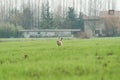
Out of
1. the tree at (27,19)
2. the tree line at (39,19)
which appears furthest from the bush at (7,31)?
the tree at (27,19)

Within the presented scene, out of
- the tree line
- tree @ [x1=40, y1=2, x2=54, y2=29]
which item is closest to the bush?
the tree line

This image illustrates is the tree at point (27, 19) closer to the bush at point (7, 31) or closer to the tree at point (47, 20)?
the tree at point (47, 20)

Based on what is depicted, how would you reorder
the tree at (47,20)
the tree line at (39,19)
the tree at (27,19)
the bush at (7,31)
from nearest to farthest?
1. the bush at (7,31)
2. the tree line at (39,19)
3. the tree at (47,20)
4. the tree at (27,19)

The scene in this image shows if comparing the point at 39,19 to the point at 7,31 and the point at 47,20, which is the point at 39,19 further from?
the point at 7,31

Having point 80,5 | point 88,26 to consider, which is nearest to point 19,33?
point 88,26

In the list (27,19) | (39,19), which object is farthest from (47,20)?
(39,19)

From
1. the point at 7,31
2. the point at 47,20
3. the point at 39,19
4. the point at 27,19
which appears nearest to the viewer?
the point at 7,31

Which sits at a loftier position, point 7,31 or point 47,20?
point 47,20

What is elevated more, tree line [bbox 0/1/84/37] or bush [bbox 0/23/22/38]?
tree line [bbox 0/1/84/37]

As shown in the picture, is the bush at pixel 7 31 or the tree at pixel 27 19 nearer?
the bush at pixel 7 31

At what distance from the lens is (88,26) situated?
93750 millimetres

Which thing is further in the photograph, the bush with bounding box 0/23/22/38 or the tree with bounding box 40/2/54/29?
the tree with bounding box 40/2/54/29

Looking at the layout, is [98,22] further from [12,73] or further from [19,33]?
[12,73]

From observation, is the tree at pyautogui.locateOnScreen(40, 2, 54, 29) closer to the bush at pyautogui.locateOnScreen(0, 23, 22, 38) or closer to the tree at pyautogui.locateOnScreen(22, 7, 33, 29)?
the tree at pyautogui.locateOnScreen(22, 7, 33, 29)
